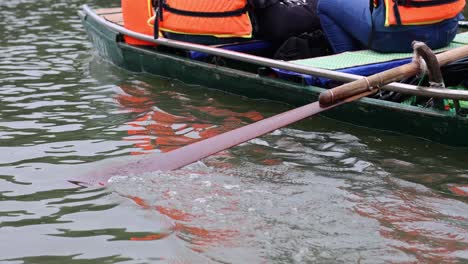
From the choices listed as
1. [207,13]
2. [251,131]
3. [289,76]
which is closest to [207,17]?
[207,13]

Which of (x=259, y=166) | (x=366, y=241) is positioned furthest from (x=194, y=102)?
(x=366, y=241)

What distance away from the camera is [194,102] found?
7137mm

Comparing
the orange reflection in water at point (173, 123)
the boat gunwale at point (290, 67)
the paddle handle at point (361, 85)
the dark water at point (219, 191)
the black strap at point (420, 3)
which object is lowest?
the orange reflection in water at point (173, 123)

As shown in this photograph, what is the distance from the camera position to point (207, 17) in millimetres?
7016

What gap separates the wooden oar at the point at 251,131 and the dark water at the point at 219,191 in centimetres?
12

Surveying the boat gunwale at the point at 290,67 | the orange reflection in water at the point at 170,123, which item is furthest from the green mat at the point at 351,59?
the orange reflection in water at the point at 170,123

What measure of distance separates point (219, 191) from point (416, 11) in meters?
2.42

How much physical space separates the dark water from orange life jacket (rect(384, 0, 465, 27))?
0.95 m

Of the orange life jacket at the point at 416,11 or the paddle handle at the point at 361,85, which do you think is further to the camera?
the orange life jacket at the point at 416,11

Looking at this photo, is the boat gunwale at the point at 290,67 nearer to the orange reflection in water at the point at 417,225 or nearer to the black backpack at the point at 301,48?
the black backpack at the point at 301,48

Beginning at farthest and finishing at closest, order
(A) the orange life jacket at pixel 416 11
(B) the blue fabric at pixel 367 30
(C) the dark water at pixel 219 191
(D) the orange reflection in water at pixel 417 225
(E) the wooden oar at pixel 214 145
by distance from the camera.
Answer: (B) the blue fabric at pixel 367 30 → (A) the orange life jacket at pixel 416 11 → (E) the wooden oar at pixel 214 145 → (C) the dark water at pixel 219 191 → (D) the orange reflection in water at pixel 417 225

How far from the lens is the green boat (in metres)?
5.36

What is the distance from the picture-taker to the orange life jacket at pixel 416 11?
6.07 metres

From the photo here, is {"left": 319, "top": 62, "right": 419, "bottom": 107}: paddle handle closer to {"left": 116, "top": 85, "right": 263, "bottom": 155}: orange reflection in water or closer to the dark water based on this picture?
→ the dark water
